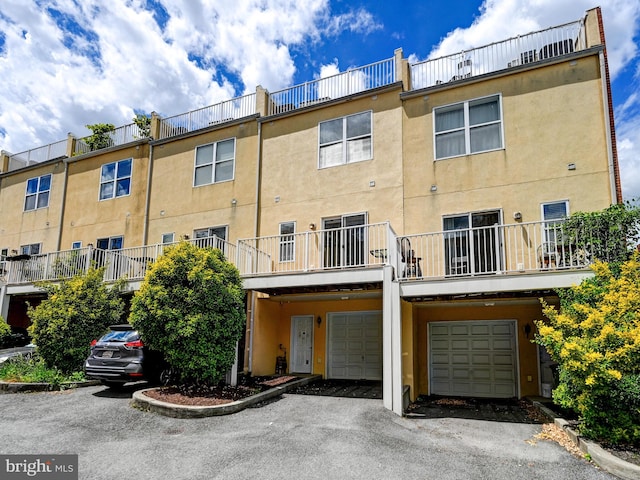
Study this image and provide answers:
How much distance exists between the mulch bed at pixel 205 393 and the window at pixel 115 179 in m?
10.7

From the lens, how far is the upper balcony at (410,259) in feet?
30.3

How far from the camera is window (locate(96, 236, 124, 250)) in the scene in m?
17.4

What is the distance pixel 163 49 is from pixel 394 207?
7599 millimetres

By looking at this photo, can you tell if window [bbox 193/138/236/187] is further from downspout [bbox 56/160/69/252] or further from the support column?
the support column

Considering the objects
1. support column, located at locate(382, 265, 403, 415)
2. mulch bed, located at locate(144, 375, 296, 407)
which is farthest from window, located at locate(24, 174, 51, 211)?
support column, located at locate(382, 265, 403, 415)

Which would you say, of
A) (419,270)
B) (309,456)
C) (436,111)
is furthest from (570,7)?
(309,456)

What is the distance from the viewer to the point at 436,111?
12852 millimetres

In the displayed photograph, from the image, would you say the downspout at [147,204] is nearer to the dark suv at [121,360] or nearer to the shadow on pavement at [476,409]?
the dark suv at [121,360]

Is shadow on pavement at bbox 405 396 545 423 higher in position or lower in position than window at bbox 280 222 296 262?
lower

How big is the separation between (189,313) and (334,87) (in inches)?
358

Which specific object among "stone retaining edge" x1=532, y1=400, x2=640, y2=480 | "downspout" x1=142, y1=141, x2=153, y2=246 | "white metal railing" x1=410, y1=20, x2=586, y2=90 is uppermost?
"white metal railing" x1=410, y1=20, x2=586, y2=90

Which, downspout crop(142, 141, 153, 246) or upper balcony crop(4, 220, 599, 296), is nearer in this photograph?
upper balcony crop(4, 220, 599, 296)

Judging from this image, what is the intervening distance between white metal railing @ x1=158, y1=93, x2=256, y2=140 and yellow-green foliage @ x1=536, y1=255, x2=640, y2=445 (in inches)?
493

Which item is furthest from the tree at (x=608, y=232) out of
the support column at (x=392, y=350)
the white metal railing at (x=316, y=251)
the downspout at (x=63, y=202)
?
Answer: the downspout at (x=63, y=202)
